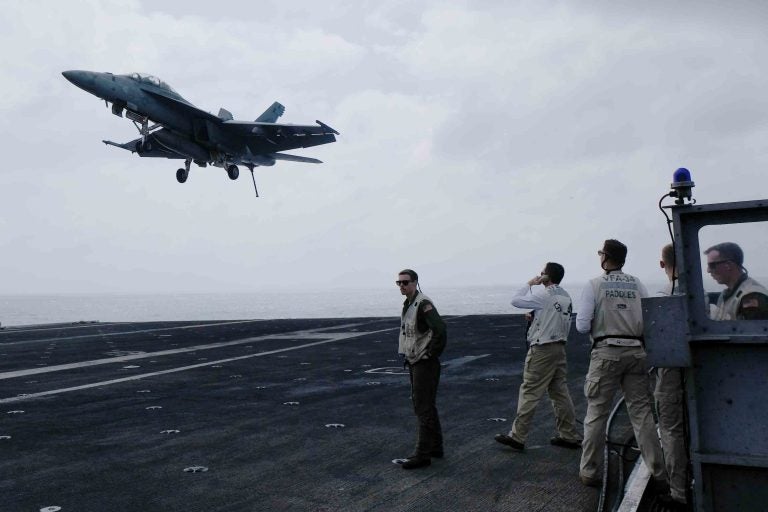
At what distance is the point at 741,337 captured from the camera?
13.3 ft

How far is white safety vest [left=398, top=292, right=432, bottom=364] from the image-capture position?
24.1ft

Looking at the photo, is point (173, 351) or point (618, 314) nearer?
point (618, 314)

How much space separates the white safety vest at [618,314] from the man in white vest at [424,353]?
1.85 metres

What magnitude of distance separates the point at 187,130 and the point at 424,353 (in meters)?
28.9

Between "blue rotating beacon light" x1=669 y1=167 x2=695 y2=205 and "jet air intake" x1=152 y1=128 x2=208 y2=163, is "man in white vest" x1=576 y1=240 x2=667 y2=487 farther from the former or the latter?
"jet air intake" x1=152 y1=128 x2=208 y2=163

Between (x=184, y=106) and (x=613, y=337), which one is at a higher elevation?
(x=184, y=106)

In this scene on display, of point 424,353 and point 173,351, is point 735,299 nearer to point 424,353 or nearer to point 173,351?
point 424,353

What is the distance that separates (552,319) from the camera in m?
7.75

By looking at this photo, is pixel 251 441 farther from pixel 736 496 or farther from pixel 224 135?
pixel 224 135

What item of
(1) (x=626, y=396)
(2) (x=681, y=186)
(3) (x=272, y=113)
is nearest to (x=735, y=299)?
(2) (x=681, y=186)

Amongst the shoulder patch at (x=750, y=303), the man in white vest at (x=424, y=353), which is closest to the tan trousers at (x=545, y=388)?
the man in white vest at (x=424, y=353)

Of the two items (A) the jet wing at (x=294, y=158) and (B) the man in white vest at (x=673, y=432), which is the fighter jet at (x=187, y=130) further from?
(B) the man in white vest at (x=673, y=432)

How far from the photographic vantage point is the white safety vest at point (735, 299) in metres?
4.27

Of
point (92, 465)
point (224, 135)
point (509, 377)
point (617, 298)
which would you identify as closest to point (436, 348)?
point (617, 298)
